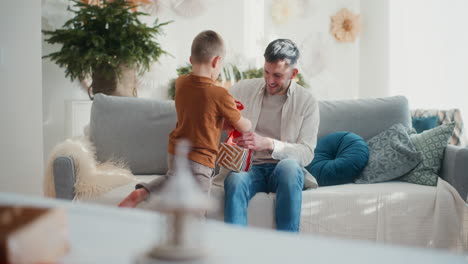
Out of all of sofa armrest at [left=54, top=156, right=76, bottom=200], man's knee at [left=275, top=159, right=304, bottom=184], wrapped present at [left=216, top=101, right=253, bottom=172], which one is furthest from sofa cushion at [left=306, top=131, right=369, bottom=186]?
sofa armrest at [left=54, top=156, right=76, bottom=200]

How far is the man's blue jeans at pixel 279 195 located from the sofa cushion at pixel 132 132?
2.10 ft

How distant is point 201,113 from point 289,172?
18.5 inches

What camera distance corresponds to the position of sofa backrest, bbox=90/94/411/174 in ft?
8.71

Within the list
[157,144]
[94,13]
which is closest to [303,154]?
[157,144]

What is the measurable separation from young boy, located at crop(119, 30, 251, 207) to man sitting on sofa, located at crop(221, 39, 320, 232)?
0.16 metres

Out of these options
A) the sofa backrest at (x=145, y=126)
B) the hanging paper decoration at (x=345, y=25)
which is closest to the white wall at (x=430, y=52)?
the hanging paper decoration at (x=345, y=25)

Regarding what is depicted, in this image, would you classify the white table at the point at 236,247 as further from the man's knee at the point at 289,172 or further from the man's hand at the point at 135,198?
the man's knee at the point at 289,172

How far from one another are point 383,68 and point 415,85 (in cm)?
45

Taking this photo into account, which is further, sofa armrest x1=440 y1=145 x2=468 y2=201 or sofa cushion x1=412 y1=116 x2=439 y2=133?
sofa cushion x1=412 y1=116 x2=439 y2=133

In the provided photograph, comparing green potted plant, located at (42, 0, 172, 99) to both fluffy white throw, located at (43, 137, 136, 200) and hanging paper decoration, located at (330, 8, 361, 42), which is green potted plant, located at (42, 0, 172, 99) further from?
hanging paper decoration, located at (330, 8, 361, 42)

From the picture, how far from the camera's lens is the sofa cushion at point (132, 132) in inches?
104

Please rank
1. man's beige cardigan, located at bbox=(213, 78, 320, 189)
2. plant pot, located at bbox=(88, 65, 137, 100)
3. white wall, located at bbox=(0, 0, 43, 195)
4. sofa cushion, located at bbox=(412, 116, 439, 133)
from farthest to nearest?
1. plant pot, located at bbox=(88, 65, 137, 100)
2. sofa cushion, located at bbox=(412, 116, 439, 133)
3. white wall, located at bbox=(0, 0, 43, 195)
4. man's beige cardigan, located at bbox=(213, 78, 320, 189)

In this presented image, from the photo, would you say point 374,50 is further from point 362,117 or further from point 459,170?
point 459,170

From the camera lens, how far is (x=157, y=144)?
106 inches
